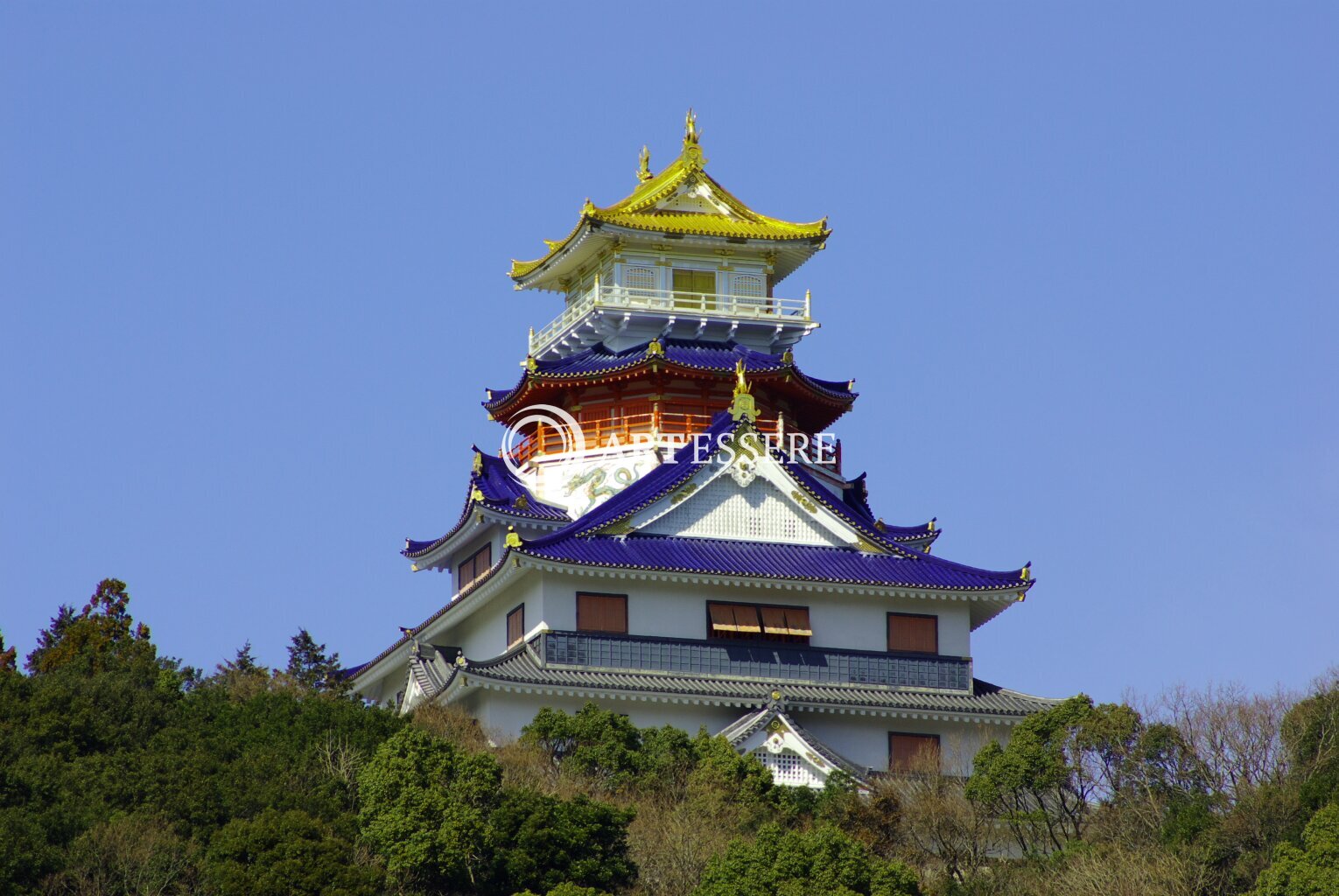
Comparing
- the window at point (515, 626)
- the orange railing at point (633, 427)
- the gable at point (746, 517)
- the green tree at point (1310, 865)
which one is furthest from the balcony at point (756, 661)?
the green tree at point (1310, 865)

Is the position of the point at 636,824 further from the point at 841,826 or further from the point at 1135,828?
the point at 1135,828

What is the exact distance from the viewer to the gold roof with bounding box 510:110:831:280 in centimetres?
6812

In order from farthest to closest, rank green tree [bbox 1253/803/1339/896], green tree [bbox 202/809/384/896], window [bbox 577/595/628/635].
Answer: window [bbox 577/595/628/635] → green tree [bbox 1253/803/1339/896] → green tree [bbox 202/809/384/896]

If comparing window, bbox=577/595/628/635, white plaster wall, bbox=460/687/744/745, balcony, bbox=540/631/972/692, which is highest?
window, bbox=577/595/628/635

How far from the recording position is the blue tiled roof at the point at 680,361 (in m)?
66.1

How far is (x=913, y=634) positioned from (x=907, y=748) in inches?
114

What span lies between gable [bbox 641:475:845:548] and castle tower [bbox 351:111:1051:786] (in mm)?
54

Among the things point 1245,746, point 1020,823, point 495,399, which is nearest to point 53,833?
point 1020,823

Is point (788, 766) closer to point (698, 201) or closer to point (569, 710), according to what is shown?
point (569, 710)

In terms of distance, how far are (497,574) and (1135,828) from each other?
1694cm

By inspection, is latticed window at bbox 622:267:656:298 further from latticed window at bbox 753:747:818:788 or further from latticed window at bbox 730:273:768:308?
latticed window at bbox 753:747:818:788

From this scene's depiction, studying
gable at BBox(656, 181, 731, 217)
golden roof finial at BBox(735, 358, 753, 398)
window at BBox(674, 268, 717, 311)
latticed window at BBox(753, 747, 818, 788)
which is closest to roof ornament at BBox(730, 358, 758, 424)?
golden roof finial at BBox(735, 358, 753, 398)

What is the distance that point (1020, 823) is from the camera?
48.2 meters

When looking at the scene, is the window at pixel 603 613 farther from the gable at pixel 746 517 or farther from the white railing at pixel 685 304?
the white railing at pixel 685 304
